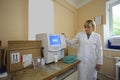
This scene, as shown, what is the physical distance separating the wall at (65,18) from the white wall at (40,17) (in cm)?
19

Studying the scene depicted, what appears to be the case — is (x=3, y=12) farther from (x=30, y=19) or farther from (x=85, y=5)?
(x=85, y=5)

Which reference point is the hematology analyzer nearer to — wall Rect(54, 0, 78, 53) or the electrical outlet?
the electrical outlet

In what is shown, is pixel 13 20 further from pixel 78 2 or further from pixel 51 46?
pixel 78 2

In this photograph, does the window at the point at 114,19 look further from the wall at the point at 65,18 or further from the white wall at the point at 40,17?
the white wall at the point at 40,17

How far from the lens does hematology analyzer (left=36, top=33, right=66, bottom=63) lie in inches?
48.5

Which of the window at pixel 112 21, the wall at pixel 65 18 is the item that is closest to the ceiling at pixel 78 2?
the wall at pixel 65 18

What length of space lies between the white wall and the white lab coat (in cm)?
79

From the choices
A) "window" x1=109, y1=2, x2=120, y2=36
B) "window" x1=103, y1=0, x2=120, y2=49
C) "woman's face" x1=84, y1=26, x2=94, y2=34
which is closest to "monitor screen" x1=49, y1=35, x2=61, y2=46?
"woman's face" x1=84, y1=26, x2=94, y2=34

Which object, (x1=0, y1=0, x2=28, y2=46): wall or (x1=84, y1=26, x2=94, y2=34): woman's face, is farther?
(x1=84, y1=26, x2=94, y2=34): woman's face

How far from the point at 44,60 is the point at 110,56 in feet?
4.98

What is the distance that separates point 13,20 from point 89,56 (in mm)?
1306

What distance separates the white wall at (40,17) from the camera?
1780 mm

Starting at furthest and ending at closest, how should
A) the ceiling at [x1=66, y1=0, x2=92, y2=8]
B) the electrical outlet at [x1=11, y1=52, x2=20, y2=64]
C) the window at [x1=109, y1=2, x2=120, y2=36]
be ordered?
the ceiling at [x1=66, y1=0, x2=92, y2=8] → the window at [x1=109, y1=2, x2=120, y2=36] → the electrical outlet at [x1=11, y1=52, x2=20, y2=64]

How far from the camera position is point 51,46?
1257 millimetres
